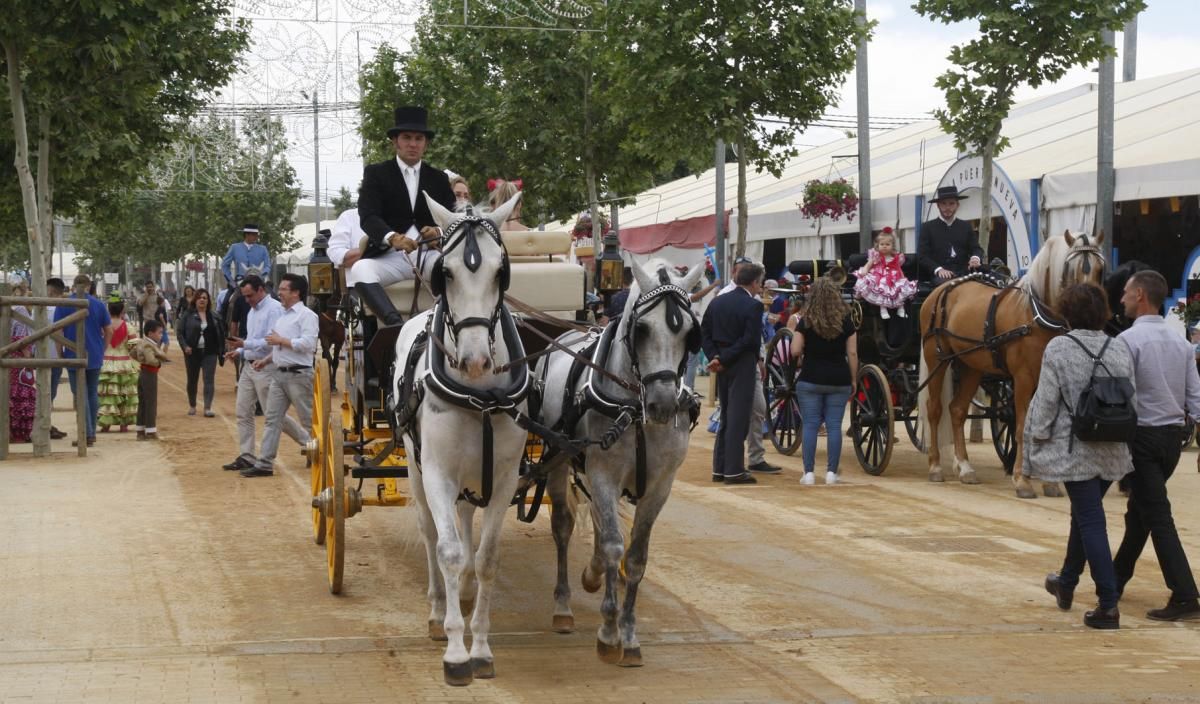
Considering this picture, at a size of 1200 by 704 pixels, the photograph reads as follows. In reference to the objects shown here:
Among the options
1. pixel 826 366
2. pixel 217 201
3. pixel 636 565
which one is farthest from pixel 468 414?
pixel 217 201

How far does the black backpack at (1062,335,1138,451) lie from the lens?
24.5ft

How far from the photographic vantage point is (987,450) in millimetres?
16500

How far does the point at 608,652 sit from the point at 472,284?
183 cm

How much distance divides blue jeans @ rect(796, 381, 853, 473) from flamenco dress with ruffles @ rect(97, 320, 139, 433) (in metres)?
9.22

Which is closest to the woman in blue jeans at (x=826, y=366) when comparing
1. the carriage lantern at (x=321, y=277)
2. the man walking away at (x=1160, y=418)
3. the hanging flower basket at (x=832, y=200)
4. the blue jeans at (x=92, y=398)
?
the carriage lantern at (x=321, y=277)

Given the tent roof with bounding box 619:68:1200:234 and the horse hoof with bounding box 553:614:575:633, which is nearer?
the horse hoof with bounding box 553:614:575:633

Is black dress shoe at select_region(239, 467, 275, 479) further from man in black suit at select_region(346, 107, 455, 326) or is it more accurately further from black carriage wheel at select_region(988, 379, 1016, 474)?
black carriage wheel at select_region(988, 379, 1016, 474)

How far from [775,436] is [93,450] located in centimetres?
768

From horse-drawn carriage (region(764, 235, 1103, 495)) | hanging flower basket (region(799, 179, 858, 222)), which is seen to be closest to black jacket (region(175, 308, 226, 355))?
horse-drawn carriage (region(764, 235, 1103, 495))

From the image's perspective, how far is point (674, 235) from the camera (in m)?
31.9

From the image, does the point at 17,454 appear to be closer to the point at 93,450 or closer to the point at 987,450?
the point at 93,450

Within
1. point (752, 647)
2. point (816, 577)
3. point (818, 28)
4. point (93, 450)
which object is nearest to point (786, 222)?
point (818, 28)

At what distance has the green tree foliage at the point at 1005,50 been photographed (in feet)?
57.2

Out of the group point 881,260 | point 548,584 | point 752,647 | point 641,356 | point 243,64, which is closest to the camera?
point 641,356
